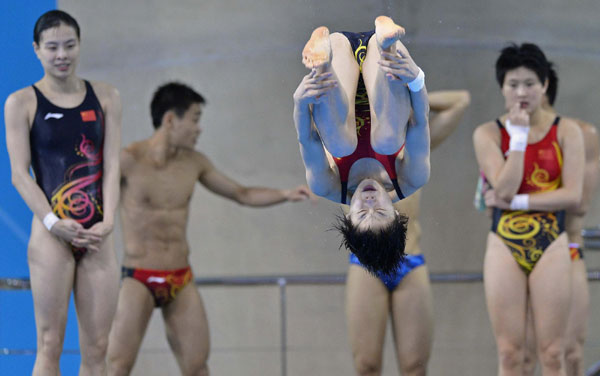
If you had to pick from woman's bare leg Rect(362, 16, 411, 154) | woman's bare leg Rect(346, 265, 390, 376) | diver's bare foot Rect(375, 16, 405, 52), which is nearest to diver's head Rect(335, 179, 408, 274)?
woman's bare leg Rect(362, 16, 411, 154)

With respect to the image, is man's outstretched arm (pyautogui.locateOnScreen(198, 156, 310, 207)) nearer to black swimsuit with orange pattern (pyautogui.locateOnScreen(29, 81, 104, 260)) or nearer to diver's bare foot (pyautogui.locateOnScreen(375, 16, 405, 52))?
black swimsuit with orange pattern (pyautogui.locateOnScreen(29, 81, 104, 260))

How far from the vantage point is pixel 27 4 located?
490cm

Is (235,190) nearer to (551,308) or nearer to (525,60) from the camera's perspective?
(525,60)

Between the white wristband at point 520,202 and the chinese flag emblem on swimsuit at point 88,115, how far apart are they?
186cm

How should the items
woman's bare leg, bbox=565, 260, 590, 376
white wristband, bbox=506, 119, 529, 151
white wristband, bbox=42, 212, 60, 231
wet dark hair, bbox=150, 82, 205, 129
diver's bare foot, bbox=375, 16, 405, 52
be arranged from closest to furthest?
diver's bare foot, bbox=375, 16, 405, 52, white wristband, bbox=42, 212, 60, 231, white wristband, bbox=506, 119, 529, 151, woman's bare leg, bbox=565, 260, 590, 376, wet dark hair, bbox=150, 82, 205, 129

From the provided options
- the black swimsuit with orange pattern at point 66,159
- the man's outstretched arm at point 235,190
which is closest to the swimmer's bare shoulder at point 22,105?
the black swimsuit with orange pattern at point 66,159

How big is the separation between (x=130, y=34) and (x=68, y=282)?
2.72 meters

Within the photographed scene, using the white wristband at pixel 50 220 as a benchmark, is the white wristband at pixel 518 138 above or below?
above

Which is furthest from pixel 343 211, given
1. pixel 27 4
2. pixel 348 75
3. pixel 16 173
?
pixel 27 4

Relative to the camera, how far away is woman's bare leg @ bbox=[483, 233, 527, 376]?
3520mm

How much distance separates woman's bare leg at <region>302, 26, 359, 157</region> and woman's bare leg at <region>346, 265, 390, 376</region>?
95cm

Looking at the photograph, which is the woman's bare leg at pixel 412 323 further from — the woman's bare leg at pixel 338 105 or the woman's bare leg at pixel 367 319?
the woman's bare leg at pixel 338 105

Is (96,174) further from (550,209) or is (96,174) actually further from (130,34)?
(130,34)

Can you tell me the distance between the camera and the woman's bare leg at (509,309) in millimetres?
3520
